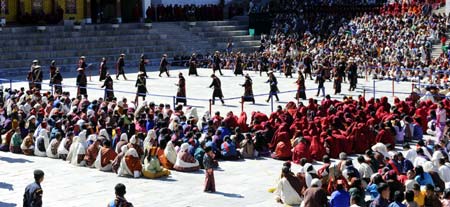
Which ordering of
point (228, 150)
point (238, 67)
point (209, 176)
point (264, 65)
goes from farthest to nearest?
point (264, 65) < point (238, 67) < point (228, 150) < point (209, 176)

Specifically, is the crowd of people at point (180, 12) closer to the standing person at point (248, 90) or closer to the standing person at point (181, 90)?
the standing person at point (248, 90)

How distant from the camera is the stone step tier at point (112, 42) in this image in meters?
38.8

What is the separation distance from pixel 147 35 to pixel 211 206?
30.1 m

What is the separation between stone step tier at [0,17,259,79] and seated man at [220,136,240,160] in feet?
61.1

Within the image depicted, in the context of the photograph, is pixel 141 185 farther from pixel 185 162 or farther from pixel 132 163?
pixel 185 162

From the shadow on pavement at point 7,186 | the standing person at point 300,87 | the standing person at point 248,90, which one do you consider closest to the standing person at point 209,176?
the shadow on pavement at point 7,186

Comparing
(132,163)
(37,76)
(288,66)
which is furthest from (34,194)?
(288,66)

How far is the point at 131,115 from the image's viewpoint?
71.5 ft

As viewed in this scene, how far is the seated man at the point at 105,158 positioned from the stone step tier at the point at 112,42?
18703 mm

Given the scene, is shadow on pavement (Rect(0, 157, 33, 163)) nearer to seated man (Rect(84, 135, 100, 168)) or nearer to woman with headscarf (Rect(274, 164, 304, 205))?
seated man (Rect(84, 135, 100, 168))

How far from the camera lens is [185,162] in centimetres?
1812

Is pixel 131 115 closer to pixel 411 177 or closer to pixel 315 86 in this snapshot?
pixel 411 177

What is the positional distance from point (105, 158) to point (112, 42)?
82.2 feet

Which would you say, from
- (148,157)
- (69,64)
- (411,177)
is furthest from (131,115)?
(69,64)
